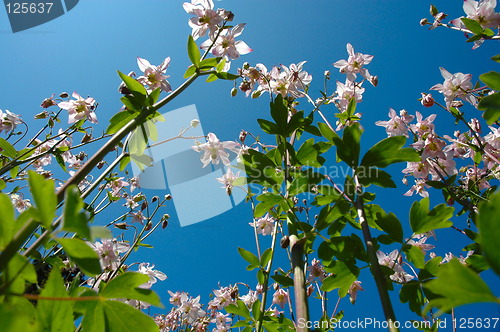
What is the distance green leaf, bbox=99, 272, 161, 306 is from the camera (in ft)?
1.72

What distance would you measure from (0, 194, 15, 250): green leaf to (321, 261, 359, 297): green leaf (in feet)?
2.77

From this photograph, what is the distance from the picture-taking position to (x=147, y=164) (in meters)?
1.01

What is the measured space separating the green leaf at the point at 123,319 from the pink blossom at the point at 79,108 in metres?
1.64

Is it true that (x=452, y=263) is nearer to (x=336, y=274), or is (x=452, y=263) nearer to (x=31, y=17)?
(x=336, y=274)

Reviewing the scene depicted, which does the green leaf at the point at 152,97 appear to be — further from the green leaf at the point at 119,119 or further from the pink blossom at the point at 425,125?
the pink blossom at the point at 425,125

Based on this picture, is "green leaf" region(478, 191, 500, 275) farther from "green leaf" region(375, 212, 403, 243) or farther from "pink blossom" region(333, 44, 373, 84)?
"pink blossom" region(333, 44, 373, 84)

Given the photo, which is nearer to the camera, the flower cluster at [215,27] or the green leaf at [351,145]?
the green leaf at [351,145]

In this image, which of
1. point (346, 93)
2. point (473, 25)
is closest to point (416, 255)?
point (473, 25)

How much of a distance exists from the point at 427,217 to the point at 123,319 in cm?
80

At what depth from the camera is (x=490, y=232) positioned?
291 millimetres

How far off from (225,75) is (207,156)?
68cm

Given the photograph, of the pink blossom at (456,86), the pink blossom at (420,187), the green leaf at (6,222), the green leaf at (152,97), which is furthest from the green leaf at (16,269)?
the pink blossom at (420,187)

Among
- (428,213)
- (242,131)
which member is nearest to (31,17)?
(242,131)

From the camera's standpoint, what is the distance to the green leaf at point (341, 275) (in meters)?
0.96
